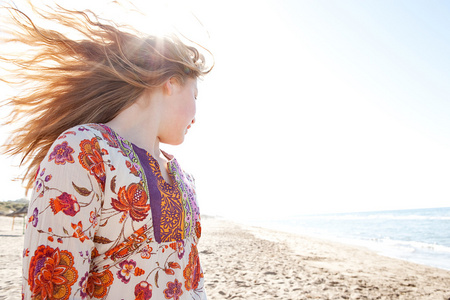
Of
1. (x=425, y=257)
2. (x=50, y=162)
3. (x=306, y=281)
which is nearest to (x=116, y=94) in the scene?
(x=50, y=162)

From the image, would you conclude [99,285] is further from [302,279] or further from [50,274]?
[302,279]

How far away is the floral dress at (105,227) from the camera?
84 cm

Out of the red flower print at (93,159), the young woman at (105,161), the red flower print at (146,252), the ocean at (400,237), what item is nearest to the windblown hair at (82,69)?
the young woman at (105,161)

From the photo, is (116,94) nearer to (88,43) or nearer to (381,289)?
(88,43)

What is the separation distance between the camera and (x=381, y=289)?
21.6ft

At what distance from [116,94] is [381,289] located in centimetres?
730

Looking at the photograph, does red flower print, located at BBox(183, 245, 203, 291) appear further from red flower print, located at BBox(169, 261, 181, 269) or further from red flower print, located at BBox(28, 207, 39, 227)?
red flower print, located at BBox(28, 207, 39, 227)

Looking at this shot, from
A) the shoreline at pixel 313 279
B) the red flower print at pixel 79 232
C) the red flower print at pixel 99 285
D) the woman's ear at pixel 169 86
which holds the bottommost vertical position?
the shoreline at pixel 313 279

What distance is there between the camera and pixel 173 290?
1.15m

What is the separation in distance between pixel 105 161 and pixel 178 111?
1.71ft

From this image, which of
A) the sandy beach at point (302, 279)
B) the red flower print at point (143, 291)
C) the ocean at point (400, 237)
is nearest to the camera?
the red flower print at point (143, 291)

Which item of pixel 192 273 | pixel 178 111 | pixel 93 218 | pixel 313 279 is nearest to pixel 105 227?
pixel 93 218

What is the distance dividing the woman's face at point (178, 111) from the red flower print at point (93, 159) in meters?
0.46

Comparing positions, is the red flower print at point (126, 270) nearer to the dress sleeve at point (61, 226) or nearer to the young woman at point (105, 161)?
the young woman at point (105, 161)
